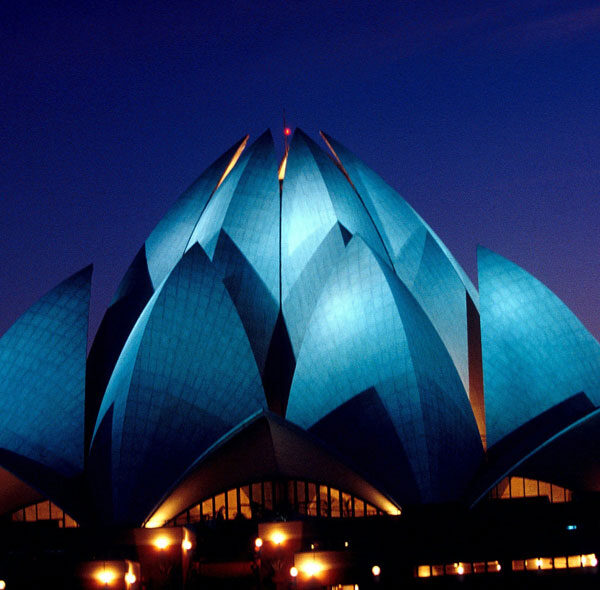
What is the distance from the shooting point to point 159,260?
33094 mm

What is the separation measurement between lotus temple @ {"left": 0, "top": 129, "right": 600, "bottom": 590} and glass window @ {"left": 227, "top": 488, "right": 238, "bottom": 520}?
6cm

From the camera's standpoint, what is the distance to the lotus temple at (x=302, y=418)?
75.6 feet

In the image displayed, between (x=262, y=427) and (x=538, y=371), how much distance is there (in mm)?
8655

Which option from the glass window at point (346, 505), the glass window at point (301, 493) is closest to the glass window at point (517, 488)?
the glass window at point (346, 505)

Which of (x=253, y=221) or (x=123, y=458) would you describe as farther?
(x=253, y=221)

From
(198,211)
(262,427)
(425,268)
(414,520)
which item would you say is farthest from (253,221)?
(414,520)

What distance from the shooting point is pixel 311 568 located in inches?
848

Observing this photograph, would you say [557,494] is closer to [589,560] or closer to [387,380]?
[589,560]

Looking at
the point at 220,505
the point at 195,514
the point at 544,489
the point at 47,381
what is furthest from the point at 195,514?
the point at 544,489

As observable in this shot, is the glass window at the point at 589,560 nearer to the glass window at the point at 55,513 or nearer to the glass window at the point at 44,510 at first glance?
the glass window at the point at 55,513

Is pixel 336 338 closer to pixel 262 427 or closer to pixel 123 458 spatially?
pixel 262 427

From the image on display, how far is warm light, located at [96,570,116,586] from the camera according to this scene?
2219 cm

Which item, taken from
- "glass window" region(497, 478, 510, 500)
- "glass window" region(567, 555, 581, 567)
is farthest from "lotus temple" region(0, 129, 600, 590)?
"glass window" region(497, 478, 510, 500)

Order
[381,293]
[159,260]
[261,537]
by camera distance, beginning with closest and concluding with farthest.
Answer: [261,537]
[381,293]
[159,260]
